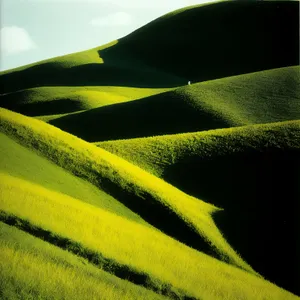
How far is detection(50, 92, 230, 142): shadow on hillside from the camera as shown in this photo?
66750 millimetres

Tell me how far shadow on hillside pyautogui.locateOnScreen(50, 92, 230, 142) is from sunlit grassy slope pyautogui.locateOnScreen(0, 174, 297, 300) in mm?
41361

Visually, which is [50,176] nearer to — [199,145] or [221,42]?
[199,145]

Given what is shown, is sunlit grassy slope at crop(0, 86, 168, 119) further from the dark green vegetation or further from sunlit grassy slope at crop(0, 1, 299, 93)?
sunlit grassy slope at crop(0, 1, 299, 93)

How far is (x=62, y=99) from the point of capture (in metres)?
95.6

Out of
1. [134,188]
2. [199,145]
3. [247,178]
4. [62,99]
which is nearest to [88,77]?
[62,99]

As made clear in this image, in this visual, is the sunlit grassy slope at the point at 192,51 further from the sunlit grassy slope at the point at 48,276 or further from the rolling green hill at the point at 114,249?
the sunlit grassy slope at the point at 48,276

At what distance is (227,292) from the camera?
1989 centimetres

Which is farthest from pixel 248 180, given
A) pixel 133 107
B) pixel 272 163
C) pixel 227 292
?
pixel 133 107

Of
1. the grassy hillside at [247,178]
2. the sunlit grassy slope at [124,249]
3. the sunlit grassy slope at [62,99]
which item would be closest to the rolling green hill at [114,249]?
the sunlit grassy slope at [124,249]

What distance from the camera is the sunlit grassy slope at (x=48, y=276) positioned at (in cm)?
1315

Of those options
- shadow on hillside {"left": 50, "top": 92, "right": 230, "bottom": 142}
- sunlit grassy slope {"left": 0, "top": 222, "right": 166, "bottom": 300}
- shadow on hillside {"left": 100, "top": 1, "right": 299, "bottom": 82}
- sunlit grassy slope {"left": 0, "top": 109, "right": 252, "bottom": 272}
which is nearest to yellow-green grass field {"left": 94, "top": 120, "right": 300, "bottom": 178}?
sunlit grassy slope {"left": 0, "top": 109, "right": 252, "bottom": 272}

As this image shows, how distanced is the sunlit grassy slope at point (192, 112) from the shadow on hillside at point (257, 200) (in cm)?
2358

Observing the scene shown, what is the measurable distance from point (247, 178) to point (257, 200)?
11.4 feet

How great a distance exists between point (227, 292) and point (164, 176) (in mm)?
22292
